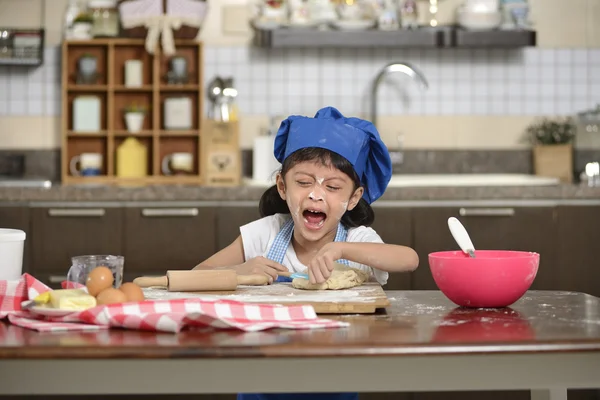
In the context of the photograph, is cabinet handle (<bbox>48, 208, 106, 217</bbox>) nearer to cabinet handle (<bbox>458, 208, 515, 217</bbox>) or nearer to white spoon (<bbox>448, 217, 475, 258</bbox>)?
cabinet handle (<bbox>458, 208, 515, 217</bbox>)

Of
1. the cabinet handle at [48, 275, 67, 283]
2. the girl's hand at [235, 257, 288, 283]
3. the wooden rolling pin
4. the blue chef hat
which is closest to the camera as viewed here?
the wooden rolling pin

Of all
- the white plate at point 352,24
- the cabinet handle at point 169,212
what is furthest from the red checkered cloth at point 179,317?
the white plate at point 352,24

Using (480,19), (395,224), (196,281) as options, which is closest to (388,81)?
(480,19)

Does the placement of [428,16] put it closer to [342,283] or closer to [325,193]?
[325,193]

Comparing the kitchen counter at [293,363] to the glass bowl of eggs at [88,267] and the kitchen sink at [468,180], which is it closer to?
the glass bowl of eggs at [88,267]

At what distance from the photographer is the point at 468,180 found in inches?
162

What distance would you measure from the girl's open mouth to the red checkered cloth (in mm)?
652

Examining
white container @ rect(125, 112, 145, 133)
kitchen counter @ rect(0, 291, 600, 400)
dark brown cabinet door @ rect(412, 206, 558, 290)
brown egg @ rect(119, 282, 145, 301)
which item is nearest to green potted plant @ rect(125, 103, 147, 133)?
white container @ rect(125, 112, 145, 133)

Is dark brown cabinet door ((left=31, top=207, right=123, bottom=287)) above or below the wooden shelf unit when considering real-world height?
below

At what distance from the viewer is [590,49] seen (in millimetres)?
4277

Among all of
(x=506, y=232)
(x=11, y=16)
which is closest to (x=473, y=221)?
(x=506, y=232)

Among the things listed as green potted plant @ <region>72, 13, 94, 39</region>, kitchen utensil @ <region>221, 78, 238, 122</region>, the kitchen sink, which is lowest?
the kitchen sink

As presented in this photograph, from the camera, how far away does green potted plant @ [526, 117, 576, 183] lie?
13.6 feet

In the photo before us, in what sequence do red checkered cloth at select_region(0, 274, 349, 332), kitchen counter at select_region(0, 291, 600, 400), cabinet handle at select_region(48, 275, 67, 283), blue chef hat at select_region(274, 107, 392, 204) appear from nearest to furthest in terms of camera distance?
1. kitchen counter at select_region(0, 291, 600, 400)
2. red checkered cloth at select_region(0, 274, 349, 332)
3. blue chef hat at select_region(274, 107, 392, 204)
4. cabinet handle at select_region(48, 275, 67, 283)
